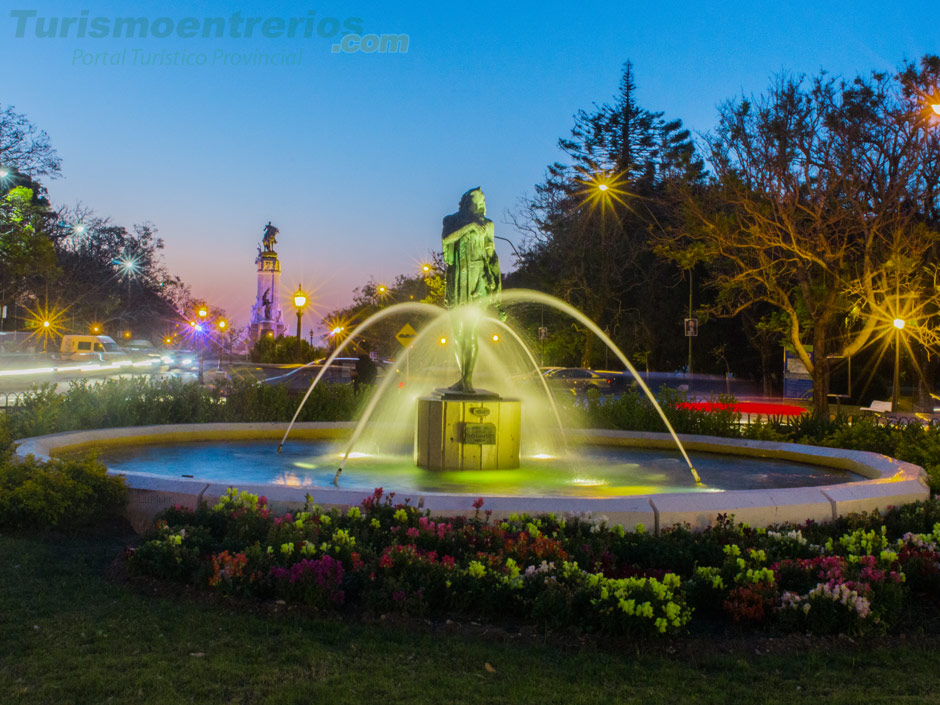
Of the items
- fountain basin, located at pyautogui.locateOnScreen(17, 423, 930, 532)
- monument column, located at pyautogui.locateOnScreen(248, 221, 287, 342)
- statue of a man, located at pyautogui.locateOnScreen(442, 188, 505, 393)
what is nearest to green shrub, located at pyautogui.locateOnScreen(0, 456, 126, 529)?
fountain basin, located at pyautogui.locateOnScreen(17, 423, 930, 532)

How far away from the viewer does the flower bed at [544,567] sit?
550 centimetres

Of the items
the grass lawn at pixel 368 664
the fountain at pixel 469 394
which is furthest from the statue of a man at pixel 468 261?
the grass lawn at pixel 368 664

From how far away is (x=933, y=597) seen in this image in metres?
6.31

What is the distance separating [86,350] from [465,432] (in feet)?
139

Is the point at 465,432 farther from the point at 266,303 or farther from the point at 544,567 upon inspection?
the point at 266,303

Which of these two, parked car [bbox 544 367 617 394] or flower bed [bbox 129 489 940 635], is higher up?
parked car [bbox 544 367 617 394]

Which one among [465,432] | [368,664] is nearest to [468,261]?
[465,432]

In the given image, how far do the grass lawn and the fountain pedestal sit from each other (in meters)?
5.49

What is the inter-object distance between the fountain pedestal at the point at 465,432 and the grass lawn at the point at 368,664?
216 inches

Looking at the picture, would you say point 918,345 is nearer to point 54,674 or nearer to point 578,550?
point 578,550

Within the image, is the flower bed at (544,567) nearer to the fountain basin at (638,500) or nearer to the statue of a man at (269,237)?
the fountain basin at (638,500)

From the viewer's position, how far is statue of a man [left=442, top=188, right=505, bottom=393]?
450 inches

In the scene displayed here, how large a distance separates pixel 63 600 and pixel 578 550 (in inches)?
142

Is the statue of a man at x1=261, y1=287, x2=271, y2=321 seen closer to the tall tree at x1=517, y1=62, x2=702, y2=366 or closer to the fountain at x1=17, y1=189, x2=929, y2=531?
the tall tree at x1=517, y1=62, x2=702, y2=366
